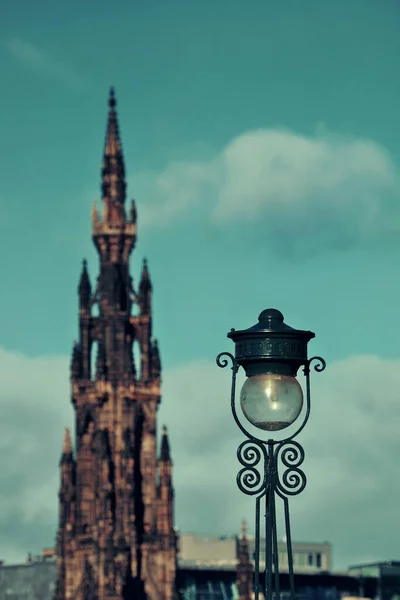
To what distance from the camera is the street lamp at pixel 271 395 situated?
55.0 feet

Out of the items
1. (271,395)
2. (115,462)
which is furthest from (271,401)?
(115,462)

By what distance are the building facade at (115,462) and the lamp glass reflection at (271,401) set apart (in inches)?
5366

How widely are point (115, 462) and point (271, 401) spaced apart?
458 feet

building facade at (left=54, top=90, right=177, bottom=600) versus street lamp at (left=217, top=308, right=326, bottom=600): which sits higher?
building facade at (left=54, top=90, right=177, bottom=600)

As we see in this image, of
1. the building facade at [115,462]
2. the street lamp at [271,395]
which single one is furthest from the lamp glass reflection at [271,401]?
the building facade at [115,462]

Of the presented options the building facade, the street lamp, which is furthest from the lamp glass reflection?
the building facade

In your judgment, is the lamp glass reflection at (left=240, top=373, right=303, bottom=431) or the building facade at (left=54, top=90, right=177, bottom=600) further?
the building facade at (left=54, top=90, right=177, bottom=600)

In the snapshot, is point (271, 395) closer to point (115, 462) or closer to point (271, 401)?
point (271, 401)

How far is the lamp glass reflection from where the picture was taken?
16.7 m

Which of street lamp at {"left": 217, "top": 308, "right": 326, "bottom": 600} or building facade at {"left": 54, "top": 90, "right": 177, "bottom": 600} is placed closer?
street lamp at {"left": 217, "top": 308, "right": 326, "bottom": 600}

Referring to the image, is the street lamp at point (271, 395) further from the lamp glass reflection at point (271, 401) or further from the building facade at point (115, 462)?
the building facade at point (115, 462)

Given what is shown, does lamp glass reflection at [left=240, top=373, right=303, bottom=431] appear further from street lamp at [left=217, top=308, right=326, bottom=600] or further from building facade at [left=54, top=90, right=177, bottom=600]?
building facade at [left=54, top=90, right=177, bottom=600]

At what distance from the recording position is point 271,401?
1675 centimetres

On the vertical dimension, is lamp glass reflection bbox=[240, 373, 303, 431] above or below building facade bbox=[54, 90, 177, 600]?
below
